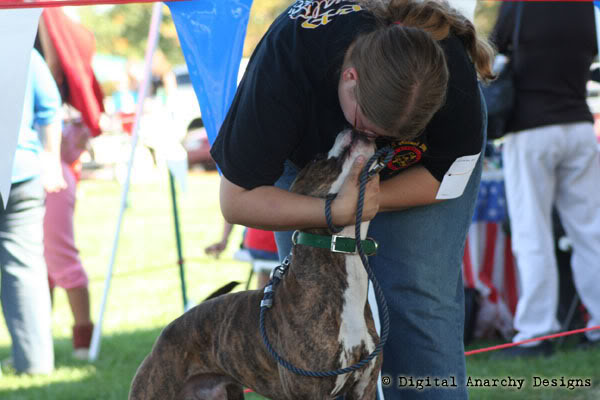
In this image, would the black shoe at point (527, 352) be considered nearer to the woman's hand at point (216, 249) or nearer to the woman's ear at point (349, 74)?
the woman's hand at point (216, 249)

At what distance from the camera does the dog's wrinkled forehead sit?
2.20 m

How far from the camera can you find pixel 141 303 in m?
6.69

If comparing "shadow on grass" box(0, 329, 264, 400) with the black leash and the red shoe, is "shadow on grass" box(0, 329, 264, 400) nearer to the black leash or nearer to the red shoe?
the red shoe

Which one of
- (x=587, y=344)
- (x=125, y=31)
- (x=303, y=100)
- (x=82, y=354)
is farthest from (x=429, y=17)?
(x=125, y=31)

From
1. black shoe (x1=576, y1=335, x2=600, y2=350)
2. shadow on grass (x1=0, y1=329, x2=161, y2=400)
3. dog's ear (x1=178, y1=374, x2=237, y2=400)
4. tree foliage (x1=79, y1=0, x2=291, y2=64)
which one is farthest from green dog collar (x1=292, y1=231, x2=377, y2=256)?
tree foliage (x1=79, y1=0, x2=291, y2=64)

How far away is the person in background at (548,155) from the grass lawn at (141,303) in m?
0.35

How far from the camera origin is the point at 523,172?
4750 mm

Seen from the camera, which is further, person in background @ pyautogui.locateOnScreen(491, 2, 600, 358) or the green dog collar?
person in background @ pyautogui.locateOnScreen(491, 2, 600, 358)

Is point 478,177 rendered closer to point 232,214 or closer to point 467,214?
point 467,214

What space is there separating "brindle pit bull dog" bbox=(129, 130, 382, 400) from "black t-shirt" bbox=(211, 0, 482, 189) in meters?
0.11

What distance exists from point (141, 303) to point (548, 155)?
11.9 feet

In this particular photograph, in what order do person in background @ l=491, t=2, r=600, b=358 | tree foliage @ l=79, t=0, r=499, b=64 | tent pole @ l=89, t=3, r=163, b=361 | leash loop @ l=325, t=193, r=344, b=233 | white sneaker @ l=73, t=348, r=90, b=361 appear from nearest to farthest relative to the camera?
leash loop @ l=325, t=193, r=344, b=233, person in background @ l=491, t=2, r=600, b=358, tent pole @ l=89, t=3, r=163, b=361, white sneaker @ l=73, t=348, r=90, b=361, tree foliage @ l=79, t=0, r=499, b=64

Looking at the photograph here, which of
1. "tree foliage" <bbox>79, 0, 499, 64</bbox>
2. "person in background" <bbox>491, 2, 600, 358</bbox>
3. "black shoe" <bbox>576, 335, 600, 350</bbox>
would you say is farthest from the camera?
"tree foliage" <bbox>79, 0, 499, 64</bbox>

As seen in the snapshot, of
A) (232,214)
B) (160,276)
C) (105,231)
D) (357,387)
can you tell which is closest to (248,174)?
(232,214)
